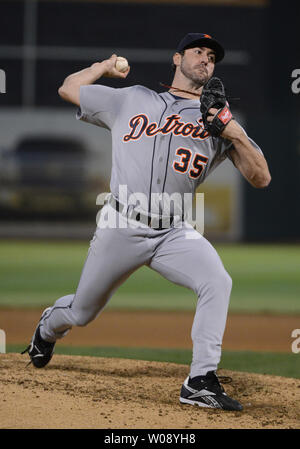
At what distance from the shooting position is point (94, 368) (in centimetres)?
432

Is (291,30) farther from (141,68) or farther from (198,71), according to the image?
(198,71)

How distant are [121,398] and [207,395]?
0.41 meters

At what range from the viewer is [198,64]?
373 centimetres

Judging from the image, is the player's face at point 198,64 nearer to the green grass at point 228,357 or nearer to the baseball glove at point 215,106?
the baseball glove at point 215,106

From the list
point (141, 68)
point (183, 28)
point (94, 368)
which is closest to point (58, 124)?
point (141, 68)

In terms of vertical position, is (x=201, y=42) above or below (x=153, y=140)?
above

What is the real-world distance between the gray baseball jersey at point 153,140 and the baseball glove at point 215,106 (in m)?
0.21
